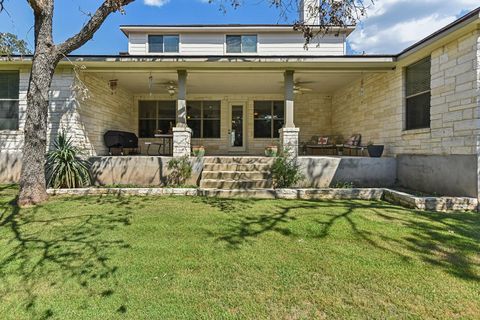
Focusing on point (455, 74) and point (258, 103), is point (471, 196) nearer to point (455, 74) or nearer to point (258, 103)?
point (455, 74)

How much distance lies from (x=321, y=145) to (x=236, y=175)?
4808mm

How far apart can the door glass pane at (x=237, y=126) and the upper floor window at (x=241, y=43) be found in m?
2.58

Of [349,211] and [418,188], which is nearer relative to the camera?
[349,211]

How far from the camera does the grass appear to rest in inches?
96.3

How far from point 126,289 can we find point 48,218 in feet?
9.79

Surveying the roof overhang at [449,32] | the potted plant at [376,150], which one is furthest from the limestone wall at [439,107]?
the potted plant at [376,150]

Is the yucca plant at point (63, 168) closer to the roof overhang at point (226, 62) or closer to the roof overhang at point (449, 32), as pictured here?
the roof overhang at point (226, 62)

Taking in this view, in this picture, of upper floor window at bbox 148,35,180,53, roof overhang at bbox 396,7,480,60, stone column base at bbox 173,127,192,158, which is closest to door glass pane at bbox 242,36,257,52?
upper floor window at bbox 148,35,180,53

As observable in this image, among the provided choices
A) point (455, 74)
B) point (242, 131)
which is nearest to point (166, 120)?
point (242, 131)

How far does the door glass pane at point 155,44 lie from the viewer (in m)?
12.6

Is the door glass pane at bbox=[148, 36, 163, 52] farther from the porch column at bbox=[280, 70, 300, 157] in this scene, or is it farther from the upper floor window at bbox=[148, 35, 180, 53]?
the porch column at bbox=[280, 70, 300, 157]

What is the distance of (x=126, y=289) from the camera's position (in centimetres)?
272

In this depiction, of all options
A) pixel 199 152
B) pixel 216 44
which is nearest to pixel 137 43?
pixel 216 44

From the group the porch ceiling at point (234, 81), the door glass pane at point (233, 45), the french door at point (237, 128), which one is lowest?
the french door at point (237, 128)
